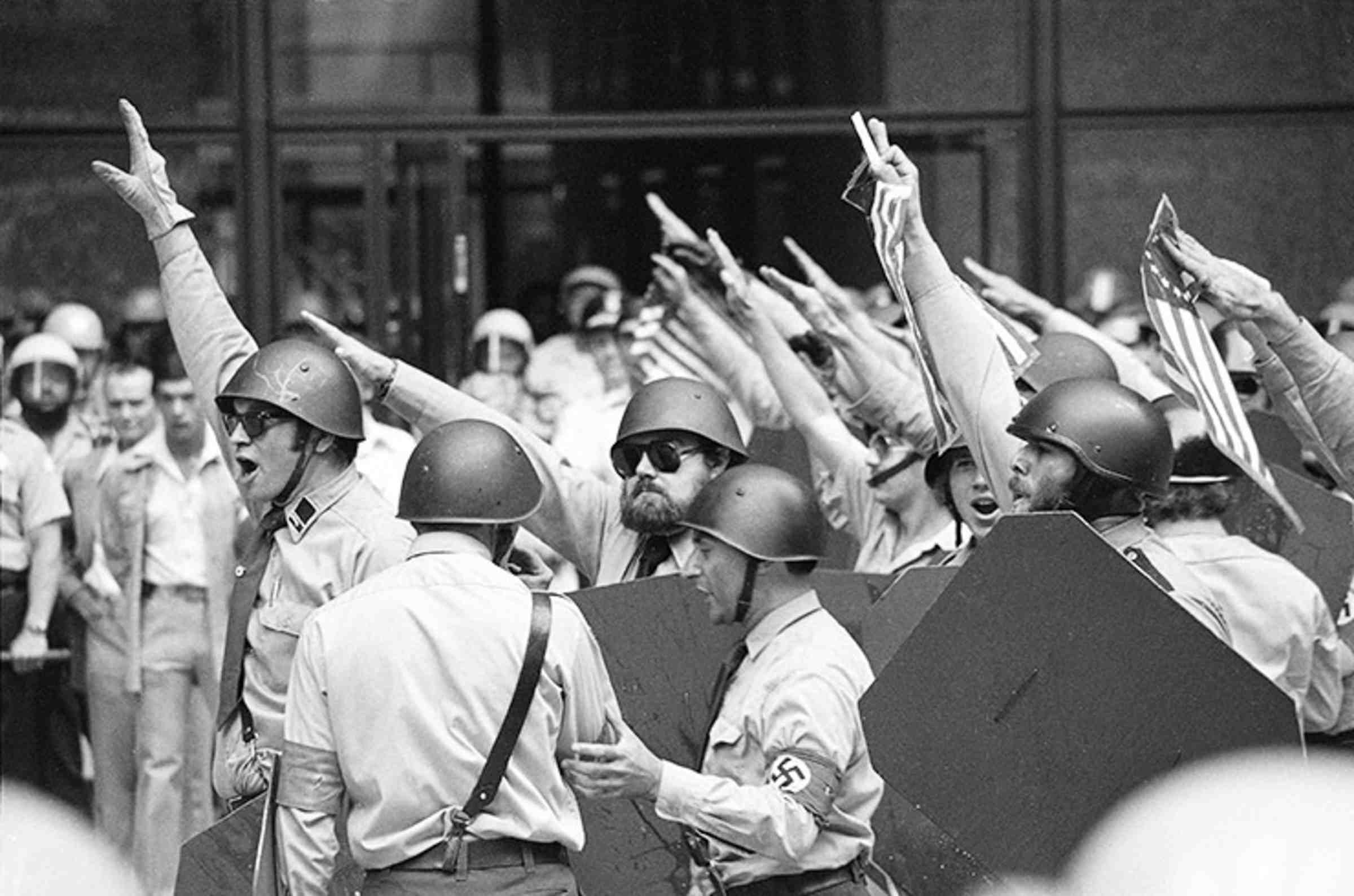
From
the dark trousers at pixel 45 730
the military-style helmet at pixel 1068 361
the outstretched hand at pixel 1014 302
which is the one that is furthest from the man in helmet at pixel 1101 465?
the dark trousers at pixel 45 730

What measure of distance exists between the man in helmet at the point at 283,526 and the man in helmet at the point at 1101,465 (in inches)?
63.4

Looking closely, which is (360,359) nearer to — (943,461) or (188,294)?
(188,294)

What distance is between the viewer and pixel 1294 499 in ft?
26.0

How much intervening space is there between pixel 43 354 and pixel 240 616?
517cm

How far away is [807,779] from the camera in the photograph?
589 cm

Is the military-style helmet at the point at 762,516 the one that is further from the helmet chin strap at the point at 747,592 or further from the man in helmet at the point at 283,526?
the man in helmet at the point at 283,526

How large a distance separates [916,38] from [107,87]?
3488 millimetres

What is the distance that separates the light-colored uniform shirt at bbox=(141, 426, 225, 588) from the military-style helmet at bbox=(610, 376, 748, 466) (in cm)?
342

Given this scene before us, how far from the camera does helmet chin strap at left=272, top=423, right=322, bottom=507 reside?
6.79 metres

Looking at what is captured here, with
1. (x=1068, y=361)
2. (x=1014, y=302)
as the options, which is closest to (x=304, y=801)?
(x=1068, y=361)

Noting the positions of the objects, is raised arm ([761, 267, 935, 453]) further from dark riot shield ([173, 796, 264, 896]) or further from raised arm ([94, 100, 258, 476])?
dark riot shield ([173, 796, 264, 896])

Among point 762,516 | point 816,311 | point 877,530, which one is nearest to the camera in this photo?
point 762,516

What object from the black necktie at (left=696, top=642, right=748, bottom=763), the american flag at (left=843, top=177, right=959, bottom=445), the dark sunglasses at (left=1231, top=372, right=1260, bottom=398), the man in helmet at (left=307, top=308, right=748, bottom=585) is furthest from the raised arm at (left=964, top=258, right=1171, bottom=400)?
the black necktie at (left=696, top=642, right=748, bottom=763)

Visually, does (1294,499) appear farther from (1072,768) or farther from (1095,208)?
(1095,208)
